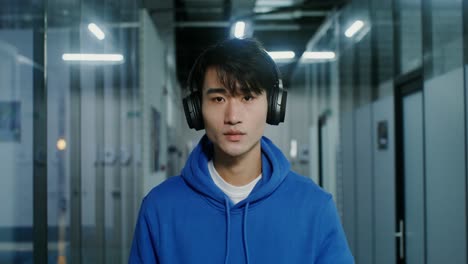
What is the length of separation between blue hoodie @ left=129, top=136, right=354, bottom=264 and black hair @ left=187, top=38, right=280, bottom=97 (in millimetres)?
234

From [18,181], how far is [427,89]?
2430mm

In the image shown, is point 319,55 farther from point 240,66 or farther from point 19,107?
point 240,66

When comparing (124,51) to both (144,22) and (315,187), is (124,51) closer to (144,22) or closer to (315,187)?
(144,22)

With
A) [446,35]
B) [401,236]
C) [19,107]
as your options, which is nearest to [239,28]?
[401,236]

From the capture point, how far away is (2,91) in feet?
8.46

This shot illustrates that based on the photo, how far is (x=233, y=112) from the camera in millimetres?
1103

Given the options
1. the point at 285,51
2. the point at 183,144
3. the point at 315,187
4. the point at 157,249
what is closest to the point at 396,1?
the point at 315,187

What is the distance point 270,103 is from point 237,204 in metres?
0.29

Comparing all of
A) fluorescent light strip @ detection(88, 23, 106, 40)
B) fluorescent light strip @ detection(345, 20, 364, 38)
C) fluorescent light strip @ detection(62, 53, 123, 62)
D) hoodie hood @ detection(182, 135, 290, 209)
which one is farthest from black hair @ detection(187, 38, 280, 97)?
fluorescent light strip @ detection(345, 20, 364, 38)

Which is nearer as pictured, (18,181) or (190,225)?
(190,225)

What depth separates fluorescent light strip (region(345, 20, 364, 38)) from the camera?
4958 millimetres

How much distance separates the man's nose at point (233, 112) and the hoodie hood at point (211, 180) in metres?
0.17

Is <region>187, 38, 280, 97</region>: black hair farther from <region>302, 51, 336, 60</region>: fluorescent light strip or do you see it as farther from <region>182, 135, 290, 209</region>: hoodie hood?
<region>302, 51, 336, 60</region>: fluorescent light strip

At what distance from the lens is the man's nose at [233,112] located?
1.10m
